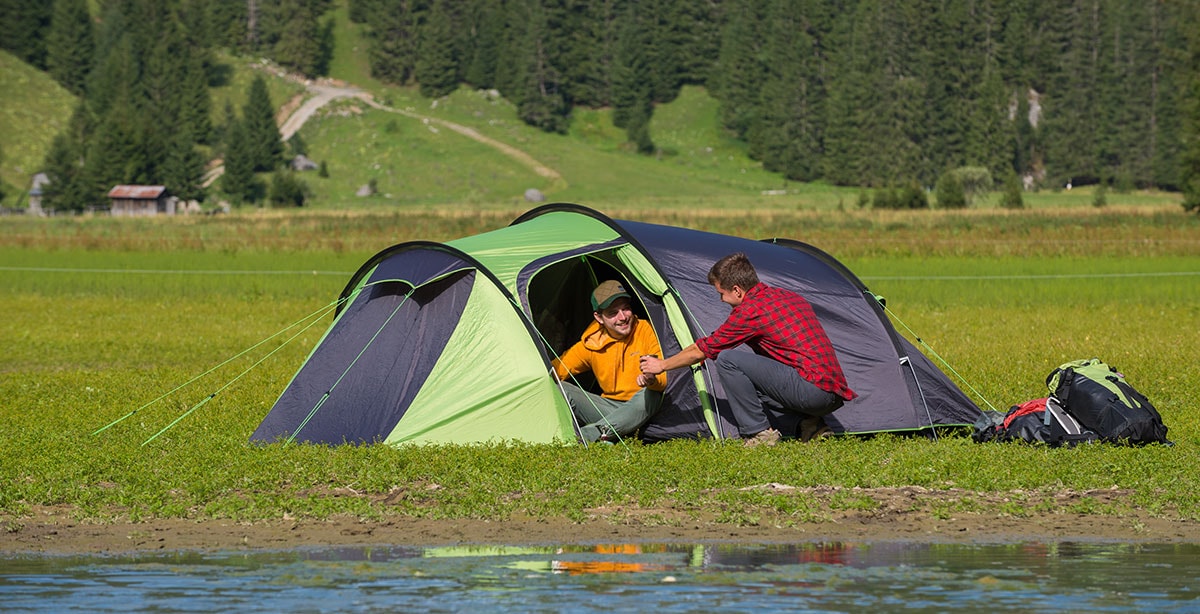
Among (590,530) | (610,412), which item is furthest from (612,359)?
(590,530)

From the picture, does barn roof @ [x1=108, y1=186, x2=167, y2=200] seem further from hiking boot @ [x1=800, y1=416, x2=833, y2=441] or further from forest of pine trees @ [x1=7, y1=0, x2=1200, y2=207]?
hiking boot @ [x1=800, y1=416, x2=833, y2=441]

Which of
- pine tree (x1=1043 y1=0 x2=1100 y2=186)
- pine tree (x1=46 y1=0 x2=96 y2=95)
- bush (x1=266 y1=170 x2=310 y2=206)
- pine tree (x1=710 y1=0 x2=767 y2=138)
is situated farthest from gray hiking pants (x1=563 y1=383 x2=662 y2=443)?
pine tree (x1=46 y1=0 x2=96 y2=95)

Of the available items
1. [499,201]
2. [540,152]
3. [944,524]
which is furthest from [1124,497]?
[540,152]

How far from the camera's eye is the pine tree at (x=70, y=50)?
18838 centimetres

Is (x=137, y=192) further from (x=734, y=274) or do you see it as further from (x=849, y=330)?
(x=734, y=274)

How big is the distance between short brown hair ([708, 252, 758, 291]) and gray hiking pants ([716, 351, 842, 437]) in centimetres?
63

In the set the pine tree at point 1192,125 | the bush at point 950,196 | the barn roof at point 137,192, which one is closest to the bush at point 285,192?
the barn roof at point 137,192

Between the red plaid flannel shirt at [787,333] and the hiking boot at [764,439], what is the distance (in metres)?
0.61

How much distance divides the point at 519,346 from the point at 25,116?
167388 mm

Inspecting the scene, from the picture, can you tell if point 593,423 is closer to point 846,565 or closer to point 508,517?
point 508,517

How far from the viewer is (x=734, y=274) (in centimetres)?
1251

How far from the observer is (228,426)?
47.4 ft

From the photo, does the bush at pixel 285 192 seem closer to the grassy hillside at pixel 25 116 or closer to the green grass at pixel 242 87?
the grassy hillside at pixel 25 116

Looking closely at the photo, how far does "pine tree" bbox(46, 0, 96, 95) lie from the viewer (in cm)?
18838
